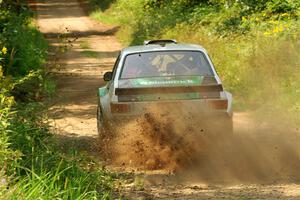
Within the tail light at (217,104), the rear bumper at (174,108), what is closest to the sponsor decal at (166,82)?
the rear bumper at (174,108)

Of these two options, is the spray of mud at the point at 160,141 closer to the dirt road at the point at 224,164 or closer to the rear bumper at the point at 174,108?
the rear bumper at the point at 174,108

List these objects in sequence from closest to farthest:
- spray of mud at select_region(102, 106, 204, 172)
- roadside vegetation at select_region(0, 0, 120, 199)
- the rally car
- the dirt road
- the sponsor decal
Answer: roadside vegetation at select_region(0, 0, 120, 199), the dirt road, spray of mud at select_region(102, 106, 204, 172), the rally car, the sponsor decal

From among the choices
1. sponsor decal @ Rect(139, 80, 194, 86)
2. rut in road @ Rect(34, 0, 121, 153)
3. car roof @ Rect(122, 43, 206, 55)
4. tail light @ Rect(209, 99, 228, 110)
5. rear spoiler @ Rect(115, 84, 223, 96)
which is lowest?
rut in road @ Rect(34, 0, 121, 153)

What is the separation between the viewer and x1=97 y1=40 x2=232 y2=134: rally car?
935 centimetres

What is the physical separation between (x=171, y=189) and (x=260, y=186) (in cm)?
104

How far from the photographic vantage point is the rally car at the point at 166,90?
30.7 ft

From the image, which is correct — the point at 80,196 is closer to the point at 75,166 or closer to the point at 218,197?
the point at 75,166

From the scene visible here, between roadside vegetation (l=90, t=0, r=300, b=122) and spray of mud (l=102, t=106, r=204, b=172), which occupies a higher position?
spray of mud (l=102, t=106, r=204, b=172)

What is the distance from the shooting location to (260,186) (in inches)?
324

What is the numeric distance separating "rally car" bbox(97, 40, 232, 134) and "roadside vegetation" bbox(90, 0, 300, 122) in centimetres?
364

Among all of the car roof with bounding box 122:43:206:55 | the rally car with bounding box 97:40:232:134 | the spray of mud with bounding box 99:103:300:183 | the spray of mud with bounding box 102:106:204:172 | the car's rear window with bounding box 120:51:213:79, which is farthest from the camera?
the car roof with bounding box 122:43:206:55

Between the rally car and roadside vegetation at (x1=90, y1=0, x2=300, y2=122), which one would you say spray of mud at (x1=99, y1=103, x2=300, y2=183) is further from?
roadside vegetation at (x1=90, y1=0, x2=300, y2=122)

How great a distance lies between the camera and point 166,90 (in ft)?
30.8

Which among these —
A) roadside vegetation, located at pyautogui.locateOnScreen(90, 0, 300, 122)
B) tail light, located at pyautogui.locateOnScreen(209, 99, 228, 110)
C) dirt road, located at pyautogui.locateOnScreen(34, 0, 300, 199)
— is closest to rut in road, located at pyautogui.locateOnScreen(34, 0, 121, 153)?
dirt road, located at pyautogui.locateOnScreen(34, 0, 300, 199)
